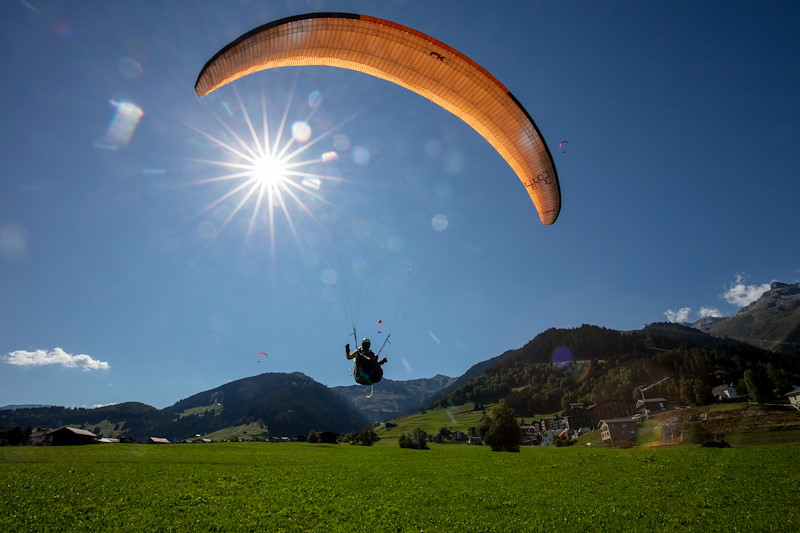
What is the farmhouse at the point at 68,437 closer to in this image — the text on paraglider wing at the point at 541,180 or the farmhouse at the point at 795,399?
the text on paraglider wing at the point at 541,180

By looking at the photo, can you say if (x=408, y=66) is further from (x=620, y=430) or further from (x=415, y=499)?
(x=620, y=430)

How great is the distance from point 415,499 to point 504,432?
37046 mm

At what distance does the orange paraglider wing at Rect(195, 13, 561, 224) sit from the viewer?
11.0 meters

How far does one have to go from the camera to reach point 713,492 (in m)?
14.7

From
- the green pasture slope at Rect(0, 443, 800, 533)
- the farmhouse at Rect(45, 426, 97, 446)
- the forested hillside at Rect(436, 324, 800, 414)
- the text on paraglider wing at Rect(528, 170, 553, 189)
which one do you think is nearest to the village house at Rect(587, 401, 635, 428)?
the forested hillside at Rect(436, 324, 800, 414)

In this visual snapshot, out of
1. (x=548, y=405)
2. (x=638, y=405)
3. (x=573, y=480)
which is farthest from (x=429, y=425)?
(x=573, y=480)

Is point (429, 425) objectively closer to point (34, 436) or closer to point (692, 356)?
point (692, 356)

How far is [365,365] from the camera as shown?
11750 millimetres

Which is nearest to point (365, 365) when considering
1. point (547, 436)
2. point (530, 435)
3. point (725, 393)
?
point (547, 436)

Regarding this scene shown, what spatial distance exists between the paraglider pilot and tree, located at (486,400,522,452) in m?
42.5

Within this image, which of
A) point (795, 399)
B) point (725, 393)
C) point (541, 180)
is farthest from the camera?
point (725, 393)

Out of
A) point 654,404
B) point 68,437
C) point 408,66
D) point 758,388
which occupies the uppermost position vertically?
point 408,66

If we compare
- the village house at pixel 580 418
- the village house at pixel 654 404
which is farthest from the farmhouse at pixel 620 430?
the village house at pixel 654 404

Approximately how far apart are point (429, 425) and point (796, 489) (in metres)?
165
